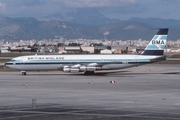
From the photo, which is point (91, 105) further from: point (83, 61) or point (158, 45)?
point (158, 45)

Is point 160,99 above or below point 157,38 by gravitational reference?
below

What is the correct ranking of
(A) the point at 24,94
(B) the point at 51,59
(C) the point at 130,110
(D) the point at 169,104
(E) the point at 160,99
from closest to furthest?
(C) the point at 130,110 → (D) the point at 169,104 → (E) the point at 160,99 → (A) the point at 24,94 → (B) the point at 51,59

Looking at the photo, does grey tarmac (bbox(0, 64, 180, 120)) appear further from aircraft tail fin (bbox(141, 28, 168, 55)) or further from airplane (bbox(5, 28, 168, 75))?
aircraft tail fin (bbox(141, 28, 168, 55))

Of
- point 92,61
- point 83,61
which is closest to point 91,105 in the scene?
point 83,61

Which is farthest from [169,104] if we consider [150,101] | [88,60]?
[88,60]

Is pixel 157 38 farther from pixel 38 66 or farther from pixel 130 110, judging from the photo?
pixel 130 110

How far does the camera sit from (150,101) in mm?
34250

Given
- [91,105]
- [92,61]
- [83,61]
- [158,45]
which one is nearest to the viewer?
[91,105]

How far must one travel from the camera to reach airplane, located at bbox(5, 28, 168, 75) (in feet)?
227

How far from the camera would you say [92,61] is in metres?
70.1

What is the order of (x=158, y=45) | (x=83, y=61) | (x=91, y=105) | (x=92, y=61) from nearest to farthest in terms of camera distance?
(x=91, y=105), (x=83, y=61), (x=92, y=61), (x=158, y=45)

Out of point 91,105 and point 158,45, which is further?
point 158,45

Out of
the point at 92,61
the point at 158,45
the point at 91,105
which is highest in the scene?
the point at 158,45

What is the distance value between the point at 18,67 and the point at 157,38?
21705 millimetres
